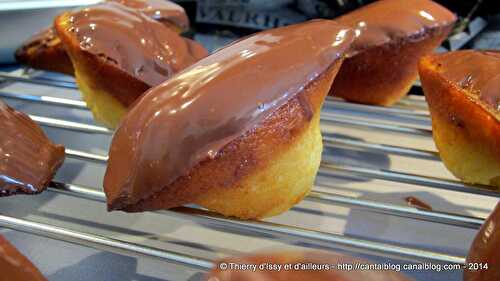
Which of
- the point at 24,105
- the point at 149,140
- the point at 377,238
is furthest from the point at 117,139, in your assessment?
the point at 24,105

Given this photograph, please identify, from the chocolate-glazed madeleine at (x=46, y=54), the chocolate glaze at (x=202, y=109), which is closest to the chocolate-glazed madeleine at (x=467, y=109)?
the chocolate glaze at (x=202, y=109)

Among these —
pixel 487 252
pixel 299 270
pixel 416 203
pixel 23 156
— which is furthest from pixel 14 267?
pixel 416 203

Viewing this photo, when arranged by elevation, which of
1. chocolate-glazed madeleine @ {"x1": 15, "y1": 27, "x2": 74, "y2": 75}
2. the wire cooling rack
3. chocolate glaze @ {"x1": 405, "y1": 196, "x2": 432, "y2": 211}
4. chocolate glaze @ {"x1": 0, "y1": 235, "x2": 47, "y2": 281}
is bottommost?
chocolate glaze @ {"x1": 405, "y1": 196, "x2": 432, "y2": 211}

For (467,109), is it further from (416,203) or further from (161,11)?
(161,11)

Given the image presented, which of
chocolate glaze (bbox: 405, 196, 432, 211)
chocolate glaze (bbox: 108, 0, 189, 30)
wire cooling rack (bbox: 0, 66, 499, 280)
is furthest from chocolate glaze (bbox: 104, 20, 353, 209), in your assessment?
chocolate glaze (bbox: 108, 0, 189, 30)

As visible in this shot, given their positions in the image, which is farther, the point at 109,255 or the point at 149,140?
the point at 109,255

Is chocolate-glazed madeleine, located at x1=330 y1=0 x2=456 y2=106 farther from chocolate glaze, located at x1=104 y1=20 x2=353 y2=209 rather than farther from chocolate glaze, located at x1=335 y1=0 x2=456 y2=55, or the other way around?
chocolate glaze, located at x1=104 y1=20 x2=353 y2=209

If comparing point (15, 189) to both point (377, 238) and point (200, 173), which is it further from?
point (377, 238)
